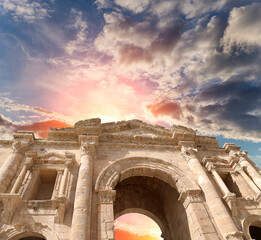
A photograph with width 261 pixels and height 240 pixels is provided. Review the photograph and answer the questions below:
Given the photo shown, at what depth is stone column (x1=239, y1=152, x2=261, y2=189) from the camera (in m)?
12.2

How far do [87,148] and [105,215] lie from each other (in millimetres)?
4234

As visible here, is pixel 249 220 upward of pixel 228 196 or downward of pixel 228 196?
downward

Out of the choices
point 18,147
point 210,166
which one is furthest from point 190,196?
point 18,147

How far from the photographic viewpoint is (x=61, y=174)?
1098cm

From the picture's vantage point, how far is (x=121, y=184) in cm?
1653

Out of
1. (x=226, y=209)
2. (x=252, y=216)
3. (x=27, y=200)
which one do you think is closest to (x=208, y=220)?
(x=226, y=209)

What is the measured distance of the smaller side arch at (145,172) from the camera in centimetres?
1124

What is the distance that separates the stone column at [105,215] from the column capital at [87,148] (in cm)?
273

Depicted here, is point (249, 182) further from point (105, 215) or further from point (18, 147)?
point (18, 147)

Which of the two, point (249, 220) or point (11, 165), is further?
point (11, 165)

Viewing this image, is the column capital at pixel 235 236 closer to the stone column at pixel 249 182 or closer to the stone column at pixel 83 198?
the stone column at pixel 249 182

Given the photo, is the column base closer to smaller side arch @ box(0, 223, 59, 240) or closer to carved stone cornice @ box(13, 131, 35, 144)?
smaller side arch @ box(0, 223, 59, 240)

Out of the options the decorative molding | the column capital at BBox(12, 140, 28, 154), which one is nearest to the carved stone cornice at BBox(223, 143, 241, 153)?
the decorative molding

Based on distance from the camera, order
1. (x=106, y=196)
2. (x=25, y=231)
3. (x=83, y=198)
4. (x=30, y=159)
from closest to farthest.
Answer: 1. (x=25, y=231)
2. (x=83, y=198)
3. (x=106, y=196)
4. (x=30, y=159)
